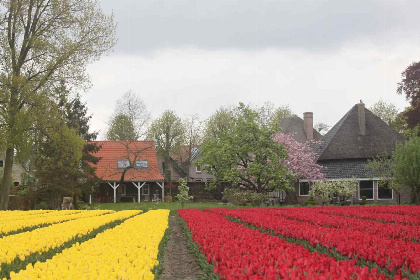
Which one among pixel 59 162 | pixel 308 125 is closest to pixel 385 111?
pixel 308 125

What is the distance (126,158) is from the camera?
187 ft

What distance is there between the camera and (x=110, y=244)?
10.1 meters

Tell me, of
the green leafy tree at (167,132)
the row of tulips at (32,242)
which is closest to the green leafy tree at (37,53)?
the row of tulips at (32,242)

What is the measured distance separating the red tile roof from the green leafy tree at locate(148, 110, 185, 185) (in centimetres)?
1169

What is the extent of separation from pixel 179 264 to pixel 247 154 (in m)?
29.7

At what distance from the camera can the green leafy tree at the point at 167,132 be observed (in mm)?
70750

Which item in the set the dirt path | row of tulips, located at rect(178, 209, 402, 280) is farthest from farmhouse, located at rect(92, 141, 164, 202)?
row of tulips, located at rect(178, 209, 402, 280)

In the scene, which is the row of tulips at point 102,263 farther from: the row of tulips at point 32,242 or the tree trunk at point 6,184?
the tree trunk at point 6,184

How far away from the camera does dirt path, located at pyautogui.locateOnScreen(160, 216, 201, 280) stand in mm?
9195

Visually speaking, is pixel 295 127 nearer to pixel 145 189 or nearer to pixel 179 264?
pixel 145 189

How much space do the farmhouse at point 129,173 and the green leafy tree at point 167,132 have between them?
12190 millimetres

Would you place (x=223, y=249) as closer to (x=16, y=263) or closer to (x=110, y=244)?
(x=110, y=244)

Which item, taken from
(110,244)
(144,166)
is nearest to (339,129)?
(144,166)

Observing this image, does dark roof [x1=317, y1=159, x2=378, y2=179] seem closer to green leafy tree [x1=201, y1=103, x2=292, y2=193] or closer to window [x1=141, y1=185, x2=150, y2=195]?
green leafy tree [x1=201, y1=103, x2=292, y2=193]
